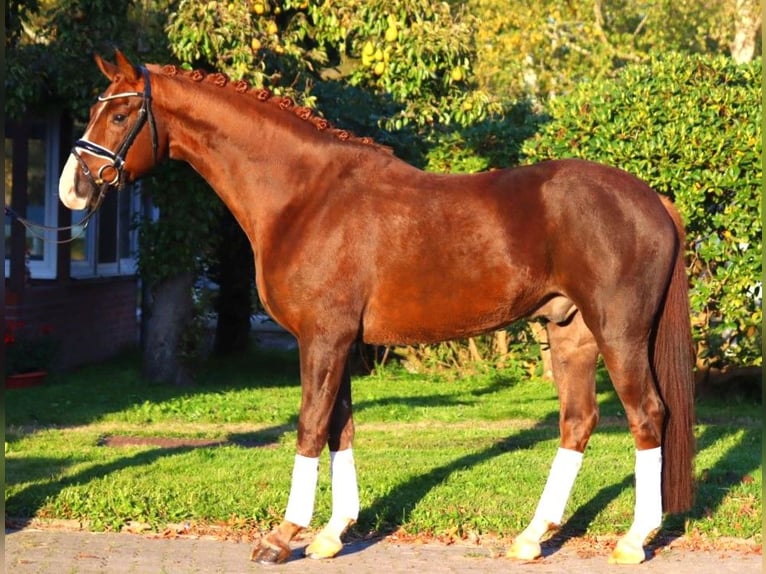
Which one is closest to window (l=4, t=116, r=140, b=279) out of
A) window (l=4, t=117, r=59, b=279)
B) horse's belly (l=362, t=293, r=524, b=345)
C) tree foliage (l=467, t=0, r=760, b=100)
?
window (l=4, t=117, r=59, b=279)

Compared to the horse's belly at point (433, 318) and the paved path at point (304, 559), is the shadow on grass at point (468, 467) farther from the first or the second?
the horse's belly at point (433, 318)

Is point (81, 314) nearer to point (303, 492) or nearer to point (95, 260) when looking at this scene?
point (95, 260)

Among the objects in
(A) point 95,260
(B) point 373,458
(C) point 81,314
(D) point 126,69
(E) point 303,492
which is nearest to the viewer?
(E) point 303,492

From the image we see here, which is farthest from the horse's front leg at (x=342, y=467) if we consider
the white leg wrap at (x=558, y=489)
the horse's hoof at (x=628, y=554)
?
the horse's hoof at (x=628, y=554)

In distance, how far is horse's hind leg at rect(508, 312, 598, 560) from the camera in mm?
6520

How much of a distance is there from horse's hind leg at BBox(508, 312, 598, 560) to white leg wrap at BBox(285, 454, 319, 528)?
1206 millimetres

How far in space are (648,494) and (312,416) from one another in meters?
1.88

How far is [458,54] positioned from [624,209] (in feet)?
17.0

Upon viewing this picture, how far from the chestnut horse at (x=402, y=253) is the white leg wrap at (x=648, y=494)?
0.01 meters

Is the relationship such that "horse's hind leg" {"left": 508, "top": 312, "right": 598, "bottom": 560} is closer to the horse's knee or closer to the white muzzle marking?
the horse's knee

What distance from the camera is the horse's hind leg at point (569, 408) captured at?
6520mm

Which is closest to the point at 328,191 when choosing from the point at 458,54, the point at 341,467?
the point at 341,467

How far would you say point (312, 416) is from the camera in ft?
20.7

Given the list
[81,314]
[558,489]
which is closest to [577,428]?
[558,489]
